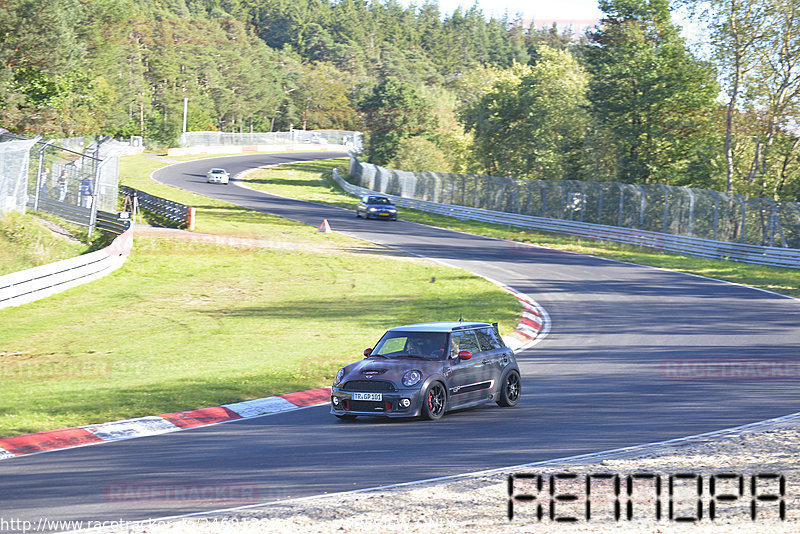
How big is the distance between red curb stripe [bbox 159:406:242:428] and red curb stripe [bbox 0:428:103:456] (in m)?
1.31

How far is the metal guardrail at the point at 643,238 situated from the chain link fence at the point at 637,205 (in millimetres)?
794

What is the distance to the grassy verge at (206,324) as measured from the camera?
14.3 metres

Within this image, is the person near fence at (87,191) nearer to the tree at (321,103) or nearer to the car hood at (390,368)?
the car hood at (390,368)

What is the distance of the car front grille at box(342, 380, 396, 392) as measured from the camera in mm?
11930

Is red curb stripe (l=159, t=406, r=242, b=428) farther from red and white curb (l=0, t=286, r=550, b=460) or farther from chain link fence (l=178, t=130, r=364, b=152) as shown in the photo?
chain link fence (l=178, t=130, r=364, b=152)

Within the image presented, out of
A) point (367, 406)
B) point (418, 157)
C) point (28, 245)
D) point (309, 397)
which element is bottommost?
point (309, 397)

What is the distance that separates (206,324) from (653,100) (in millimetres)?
36342

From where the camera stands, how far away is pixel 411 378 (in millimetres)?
11906

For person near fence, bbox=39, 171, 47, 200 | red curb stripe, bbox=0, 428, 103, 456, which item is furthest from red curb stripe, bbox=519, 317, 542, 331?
person near fence, bbox=39, 171, 47, 200

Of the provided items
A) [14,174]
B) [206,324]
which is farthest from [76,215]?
[206,324]

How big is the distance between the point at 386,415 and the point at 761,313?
1550 cm

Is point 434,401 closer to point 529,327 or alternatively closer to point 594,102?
point 529,327

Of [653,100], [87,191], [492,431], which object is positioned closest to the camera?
[492,431]

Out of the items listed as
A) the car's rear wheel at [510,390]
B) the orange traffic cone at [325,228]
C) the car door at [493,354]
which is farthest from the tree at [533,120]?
the car's rear wheel at [510,390]
